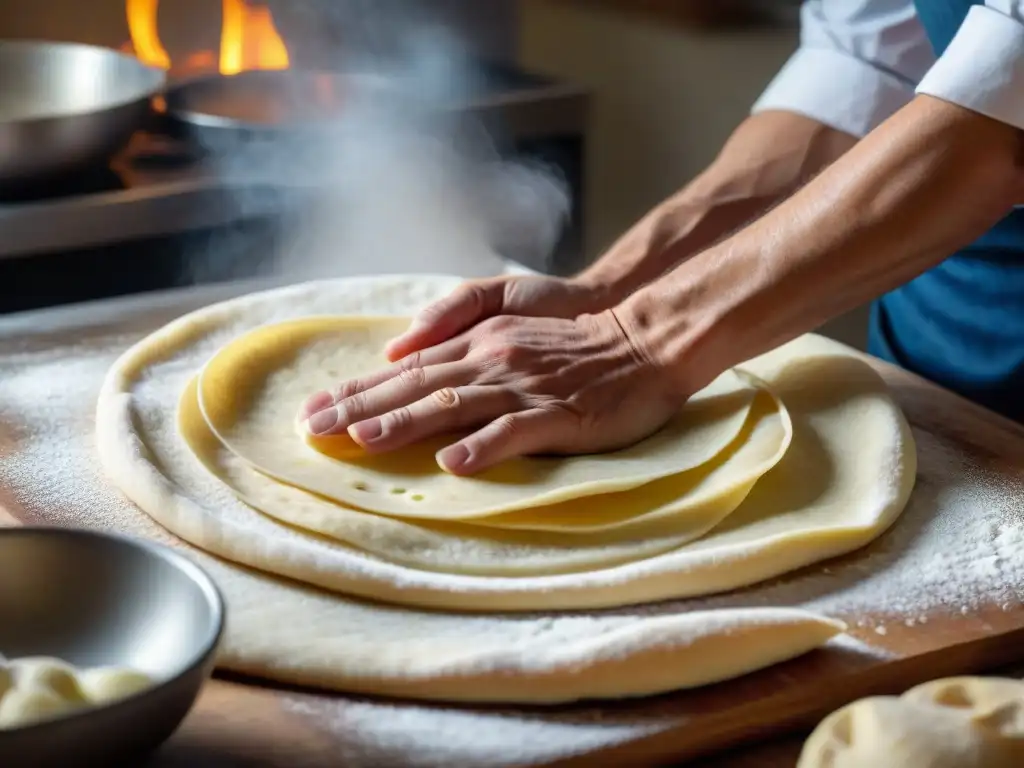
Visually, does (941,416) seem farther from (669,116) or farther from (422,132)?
(669,116)

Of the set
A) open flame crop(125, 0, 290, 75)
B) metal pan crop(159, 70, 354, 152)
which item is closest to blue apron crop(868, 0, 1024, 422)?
metal pan crop(159, 70, 354, 152)

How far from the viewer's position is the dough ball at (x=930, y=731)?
2.50ft

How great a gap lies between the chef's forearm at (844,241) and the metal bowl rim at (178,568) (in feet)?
1.93

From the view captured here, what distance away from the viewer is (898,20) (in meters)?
1.65

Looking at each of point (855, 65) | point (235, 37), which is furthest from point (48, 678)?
point (235, 37)

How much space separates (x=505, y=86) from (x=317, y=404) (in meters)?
1.35

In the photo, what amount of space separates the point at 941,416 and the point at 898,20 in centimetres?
52

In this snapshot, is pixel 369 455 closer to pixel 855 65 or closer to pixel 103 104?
pixel 855 65

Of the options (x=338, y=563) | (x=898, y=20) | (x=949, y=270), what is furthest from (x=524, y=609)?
(x=898, y=20)

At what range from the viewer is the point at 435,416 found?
4.07 feet

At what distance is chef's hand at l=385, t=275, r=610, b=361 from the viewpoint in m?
1.41

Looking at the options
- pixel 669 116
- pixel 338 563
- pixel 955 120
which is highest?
pixel 955 120

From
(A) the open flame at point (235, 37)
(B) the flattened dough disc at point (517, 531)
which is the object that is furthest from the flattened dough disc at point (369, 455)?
(A) the open flame at point (235, 37)

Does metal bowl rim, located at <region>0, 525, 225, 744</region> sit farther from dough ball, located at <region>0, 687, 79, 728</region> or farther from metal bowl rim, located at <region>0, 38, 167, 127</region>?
metal bowl rim, located at <region>0, 38, 167, 127</region>
